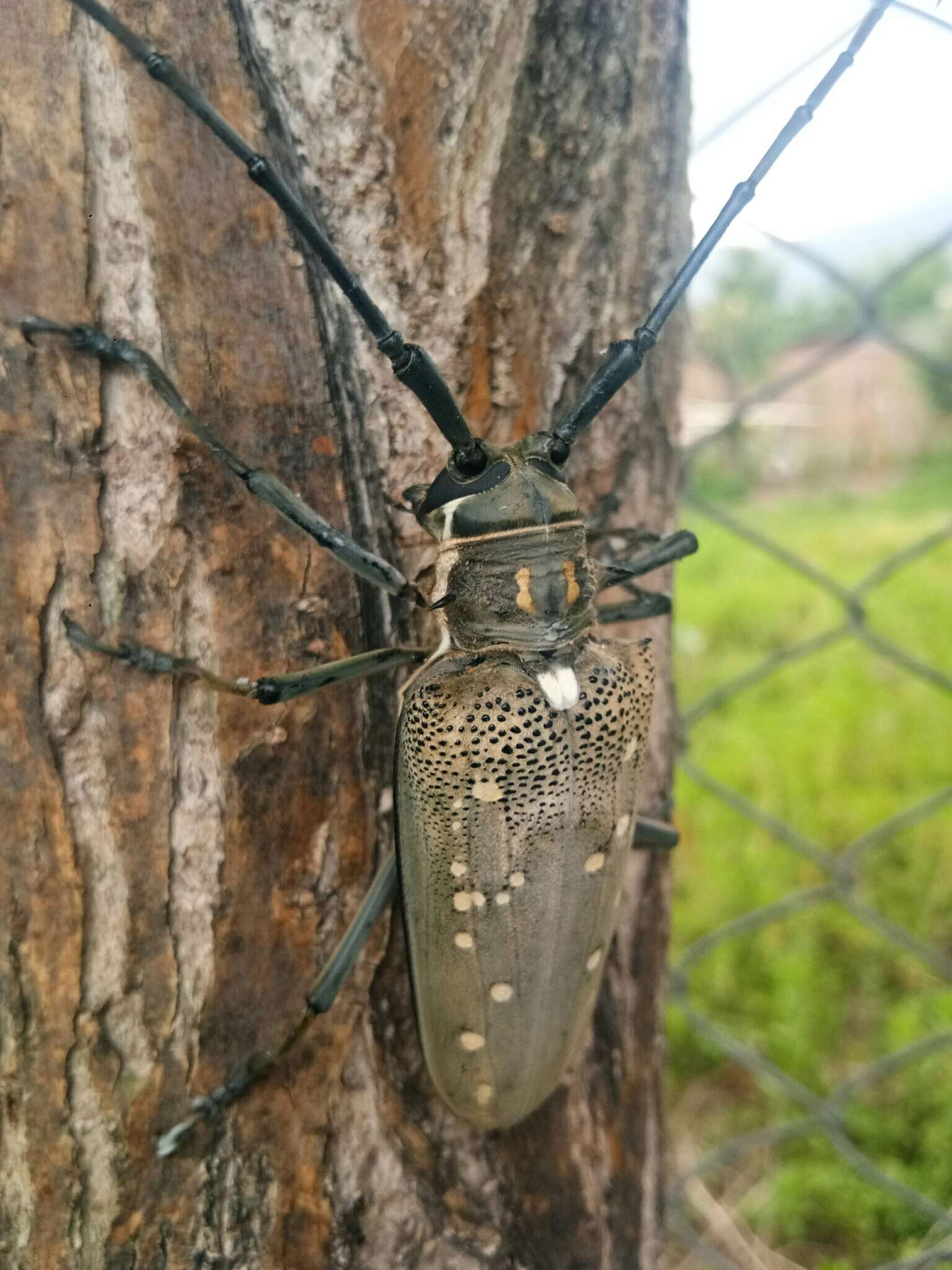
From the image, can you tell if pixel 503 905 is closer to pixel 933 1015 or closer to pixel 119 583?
pixel 119 583

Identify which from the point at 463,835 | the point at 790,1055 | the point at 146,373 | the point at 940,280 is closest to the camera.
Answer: the point at 146,373

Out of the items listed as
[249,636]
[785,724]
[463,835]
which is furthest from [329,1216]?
[785,724]

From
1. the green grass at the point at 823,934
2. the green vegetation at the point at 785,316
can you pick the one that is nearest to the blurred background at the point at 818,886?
the green grass at the point at 823,934

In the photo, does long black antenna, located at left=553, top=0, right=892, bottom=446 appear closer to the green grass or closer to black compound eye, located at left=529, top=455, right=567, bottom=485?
black compound eye, located at left=529, top=455, right=567, bottom=485

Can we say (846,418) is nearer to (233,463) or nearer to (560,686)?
(560,686)

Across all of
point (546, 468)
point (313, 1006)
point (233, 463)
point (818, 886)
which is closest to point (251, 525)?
point (233, 463)

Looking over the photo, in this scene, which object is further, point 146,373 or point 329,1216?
point 329,1216

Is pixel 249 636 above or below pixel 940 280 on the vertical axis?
below

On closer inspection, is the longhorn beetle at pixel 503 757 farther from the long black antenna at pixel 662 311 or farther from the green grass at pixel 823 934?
the green grass at pixel 823 934
